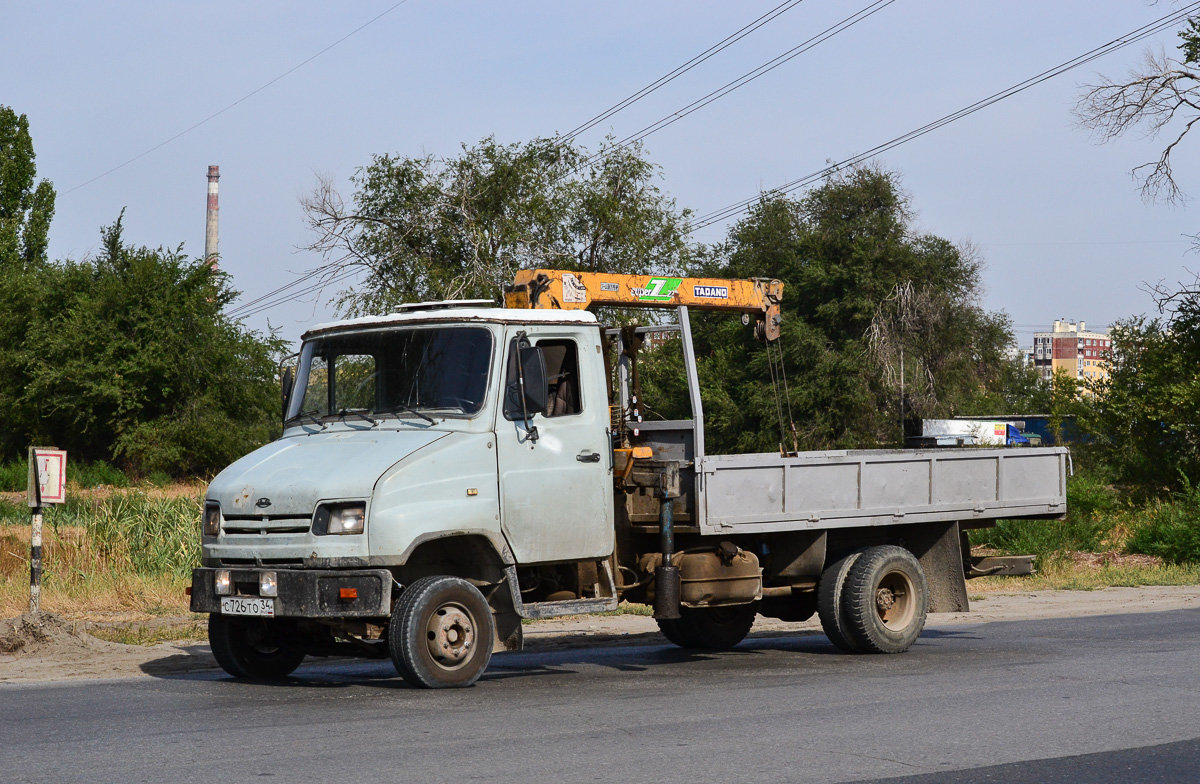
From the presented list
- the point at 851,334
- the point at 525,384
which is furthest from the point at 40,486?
the point at 851,334

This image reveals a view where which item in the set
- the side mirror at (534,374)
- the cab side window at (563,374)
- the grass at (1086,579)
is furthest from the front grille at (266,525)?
the grass at (1086,579)

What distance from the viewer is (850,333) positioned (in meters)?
51.5

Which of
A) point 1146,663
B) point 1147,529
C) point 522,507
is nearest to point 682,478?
point 522,507

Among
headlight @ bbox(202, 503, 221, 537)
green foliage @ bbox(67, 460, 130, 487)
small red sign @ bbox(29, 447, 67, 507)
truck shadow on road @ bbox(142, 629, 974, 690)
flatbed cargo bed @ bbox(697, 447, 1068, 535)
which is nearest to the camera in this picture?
headlight @ bbox(202, 503, 221, 537)

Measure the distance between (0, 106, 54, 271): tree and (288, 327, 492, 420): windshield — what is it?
180 feet

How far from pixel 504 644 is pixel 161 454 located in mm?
34869

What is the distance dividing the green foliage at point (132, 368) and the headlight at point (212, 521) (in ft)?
108

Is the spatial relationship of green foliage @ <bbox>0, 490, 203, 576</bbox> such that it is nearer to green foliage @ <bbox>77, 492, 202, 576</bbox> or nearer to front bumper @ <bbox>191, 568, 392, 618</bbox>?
green foliage @ <bbox>77, 492, 202, 576</bbox>

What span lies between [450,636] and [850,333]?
43.4 metres

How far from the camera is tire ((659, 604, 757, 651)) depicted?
12812 millimetres

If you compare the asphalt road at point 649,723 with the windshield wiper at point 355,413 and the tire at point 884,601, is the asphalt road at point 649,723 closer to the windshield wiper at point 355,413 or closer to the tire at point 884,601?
the tire at point 884,601

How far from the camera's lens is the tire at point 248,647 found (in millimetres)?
10289

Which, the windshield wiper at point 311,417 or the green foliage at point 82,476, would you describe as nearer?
the windshield wiper at point 311,417

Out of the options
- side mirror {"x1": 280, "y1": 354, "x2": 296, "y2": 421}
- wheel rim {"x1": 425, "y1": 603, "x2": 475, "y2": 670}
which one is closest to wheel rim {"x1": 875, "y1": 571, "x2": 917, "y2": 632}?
wheel rim {"x1": 425, "y1": 603, "x2": 475, "y2": 670}
